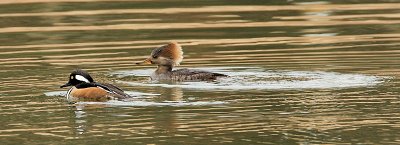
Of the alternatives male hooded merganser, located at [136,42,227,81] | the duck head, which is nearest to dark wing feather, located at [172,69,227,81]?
male hooded merganser, located at [136,42,227,81]

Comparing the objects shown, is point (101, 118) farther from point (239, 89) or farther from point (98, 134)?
point (239, 89)

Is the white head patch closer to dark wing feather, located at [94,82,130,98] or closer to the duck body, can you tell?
dark wing feather, located at [94,82,130,98]

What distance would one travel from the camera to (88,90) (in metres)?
15.6

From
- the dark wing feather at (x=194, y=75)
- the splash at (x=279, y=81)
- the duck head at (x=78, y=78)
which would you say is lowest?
the splash at (x=279, y=81)

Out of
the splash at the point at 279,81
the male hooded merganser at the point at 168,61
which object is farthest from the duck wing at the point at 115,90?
the male hooded merganser at the point at 168,61

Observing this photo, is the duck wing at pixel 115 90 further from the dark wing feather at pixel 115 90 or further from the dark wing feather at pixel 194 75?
the dark wing feather at pixel 194 75

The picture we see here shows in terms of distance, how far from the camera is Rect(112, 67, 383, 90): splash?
626 inches

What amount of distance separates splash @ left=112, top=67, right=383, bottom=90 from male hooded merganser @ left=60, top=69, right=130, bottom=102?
1212 mm

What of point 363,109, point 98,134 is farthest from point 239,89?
point 98,134

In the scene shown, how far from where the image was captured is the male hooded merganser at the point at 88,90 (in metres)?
15.3

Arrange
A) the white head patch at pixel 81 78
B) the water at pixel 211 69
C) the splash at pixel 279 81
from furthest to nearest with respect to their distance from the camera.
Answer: the splash at pixel 279 81 < the white head patch at pixel 81 78 < the water at pixel 211 69

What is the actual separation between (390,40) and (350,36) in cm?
92

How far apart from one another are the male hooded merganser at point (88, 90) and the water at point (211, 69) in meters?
0.23

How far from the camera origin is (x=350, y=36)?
21.3 metres
